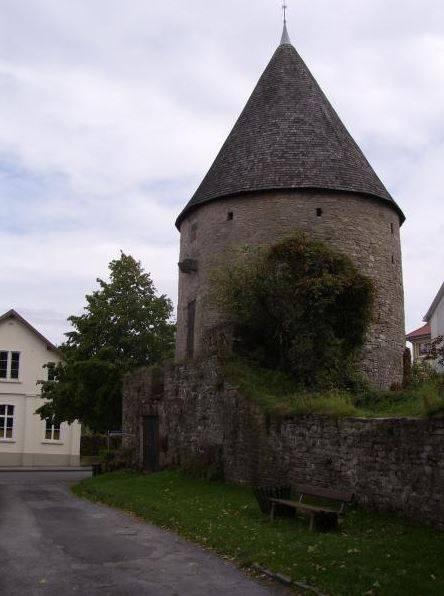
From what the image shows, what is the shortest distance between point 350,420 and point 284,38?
19.3 m

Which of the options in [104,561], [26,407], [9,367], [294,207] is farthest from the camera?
[9,367]

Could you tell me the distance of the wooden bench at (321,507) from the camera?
36.1 feet

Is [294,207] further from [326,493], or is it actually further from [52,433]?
[52,433]

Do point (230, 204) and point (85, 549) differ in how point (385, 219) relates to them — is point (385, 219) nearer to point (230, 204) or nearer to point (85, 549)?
point (230, 204)

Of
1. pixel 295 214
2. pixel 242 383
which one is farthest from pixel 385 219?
pixel 242 383

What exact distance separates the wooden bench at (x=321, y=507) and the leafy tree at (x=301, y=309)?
4.97m

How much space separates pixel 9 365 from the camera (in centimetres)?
3972

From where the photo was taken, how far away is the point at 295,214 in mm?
21875

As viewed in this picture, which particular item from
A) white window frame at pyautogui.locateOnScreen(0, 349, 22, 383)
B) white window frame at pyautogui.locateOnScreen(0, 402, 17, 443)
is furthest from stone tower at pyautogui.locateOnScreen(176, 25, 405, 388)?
white window frame at pyautogui.locateOnScreen(0, 349, 22, 383)

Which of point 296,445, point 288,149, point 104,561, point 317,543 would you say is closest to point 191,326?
point 288,149

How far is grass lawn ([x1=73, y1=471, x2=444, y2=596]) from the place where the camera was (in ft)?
26.6

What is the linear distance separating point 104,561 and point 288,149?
16.0 meters

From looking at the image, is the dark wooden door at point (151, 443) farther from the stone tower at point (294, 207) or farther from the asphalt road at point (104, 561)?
the asphalt road at point (104, 561)

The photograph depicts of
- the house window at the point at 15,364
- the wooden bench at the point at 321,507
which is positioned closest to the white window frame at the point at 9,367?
the house window at the point at 15,364
